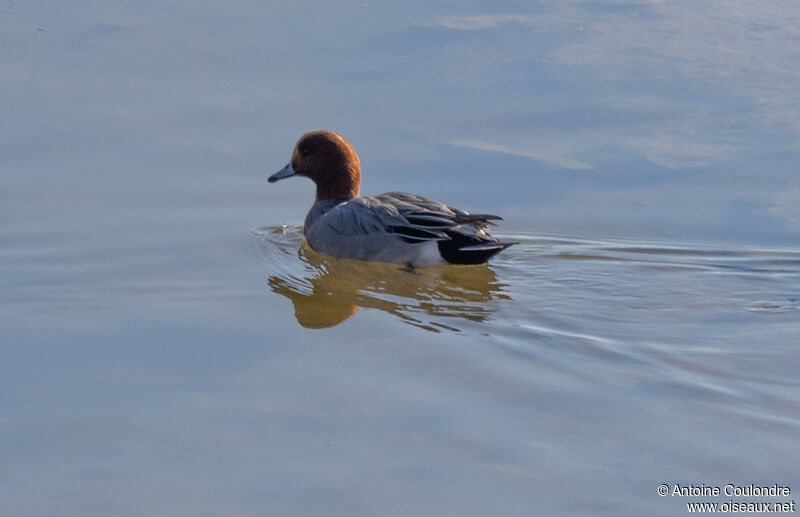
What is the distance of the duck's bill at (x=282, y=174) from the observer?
8.44 m

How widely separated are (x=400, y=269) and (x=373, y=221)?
381mm

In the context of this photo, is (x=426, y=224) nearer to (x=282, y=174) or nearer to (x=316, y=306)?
(x=316, y=306)

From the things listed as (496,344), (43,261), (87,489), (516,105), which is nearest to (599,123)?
(516,105)

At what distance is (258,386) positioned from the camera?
17.5 ft

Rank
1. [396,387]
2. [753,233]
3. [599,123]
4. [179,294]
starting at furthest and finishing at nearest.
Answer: [599,123], [753,233], [179,294], [396,387]

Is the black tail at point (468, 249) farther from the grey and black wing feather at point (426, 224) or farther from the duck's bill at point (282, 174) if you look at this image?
the duck's bill at point (282, 174)

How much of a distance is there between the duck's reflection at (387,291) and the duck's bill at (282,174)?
59 cm

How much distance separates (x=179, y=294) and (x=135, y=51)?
436 centimetres

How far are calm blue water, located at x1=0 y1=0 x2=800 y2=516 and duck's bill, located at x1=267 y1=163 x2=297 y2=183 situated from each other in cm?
22

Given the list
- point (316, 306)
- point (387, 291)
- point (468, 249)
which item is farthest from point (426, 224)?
point (316, 306)

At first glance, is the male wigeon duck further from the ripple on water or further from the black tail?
the ripple on water

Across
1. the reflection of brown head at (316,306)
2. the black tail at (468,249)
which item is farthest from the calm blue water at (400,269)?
the black tail at (468,249)

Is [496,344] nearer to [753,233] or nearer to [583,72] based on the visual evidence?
[753,233]

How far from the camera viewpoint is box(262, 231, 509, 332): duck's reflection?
6.56 m
